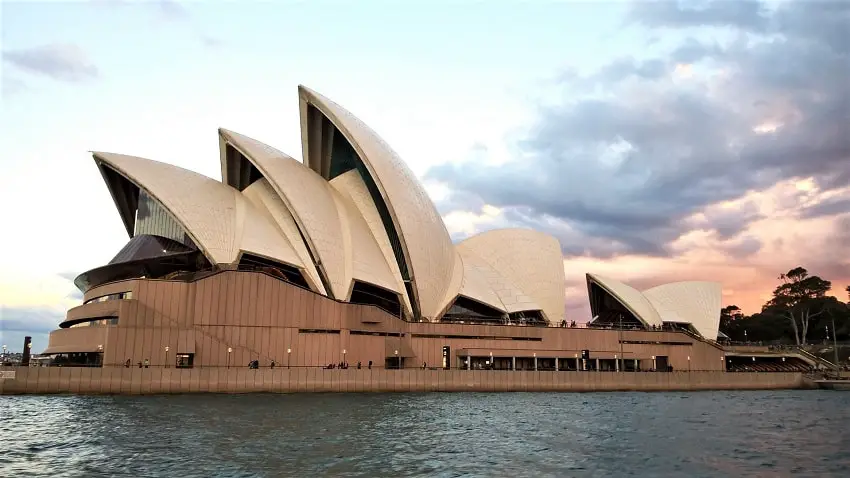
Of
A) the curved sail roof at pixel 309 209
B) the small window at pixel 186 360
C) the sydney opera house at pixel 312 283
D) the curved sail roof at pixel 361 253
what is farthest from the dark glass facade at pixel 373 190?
A: the small window at pixel 186 360

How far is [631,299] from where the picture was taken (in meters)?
66.1

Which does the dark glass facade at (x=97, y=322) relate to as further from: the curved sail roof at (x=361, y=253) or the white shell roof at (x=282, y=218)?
the curved sail roof at (x=361, y=253)

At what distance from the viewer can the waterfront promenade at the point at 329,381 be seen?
129 feet

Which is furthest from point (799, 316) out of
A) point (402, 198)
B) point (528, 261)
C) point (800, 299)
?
point (402, 198)

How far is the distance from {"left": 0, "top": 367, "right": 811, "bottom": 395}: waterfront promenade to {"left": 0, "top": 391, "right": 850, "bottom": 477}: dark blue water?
6016 millimetres

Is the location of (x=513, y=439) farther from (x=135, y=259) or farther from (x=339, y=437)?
(x=135, y=259)

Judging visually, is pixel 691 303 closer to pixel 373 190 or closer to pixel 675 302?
pixel 675 302

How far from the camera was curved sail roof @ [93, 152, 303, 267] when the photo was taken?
149 ft

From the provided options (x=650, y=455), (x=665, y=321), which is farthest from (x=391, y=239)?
(x=650, y=455)

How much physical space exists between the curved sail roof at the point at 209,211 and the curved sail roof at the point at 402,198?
7.85 metres

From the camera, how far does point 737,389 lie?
57.8 meters

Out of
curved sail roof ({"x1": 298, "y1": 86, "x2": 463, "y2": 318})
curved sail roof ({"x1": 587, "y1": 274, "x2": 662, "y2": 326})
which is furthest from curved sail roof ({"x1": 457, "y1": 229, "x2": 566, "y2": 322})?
curved sail roof ({"x1": 298, "y1": 86, "x2": 463, "y2": 318})

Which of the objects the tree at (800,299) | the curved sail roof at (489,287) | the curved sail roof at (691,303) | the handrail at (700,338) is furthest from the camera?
the tree at (800,299)

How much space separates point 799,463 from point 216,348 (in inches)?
1355
